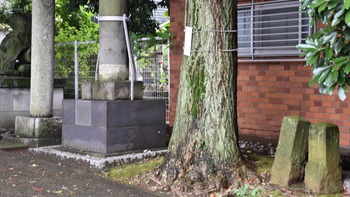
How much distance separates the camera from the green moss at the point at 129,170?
674cm

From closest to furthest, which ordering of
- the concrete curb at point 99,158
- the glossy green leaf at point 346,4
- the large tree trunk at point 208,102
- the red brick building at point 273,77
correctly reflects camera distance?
the glossy green leaf at point 346,4, the large tree trunk at point 208,102, the concrete curb at point 99,158, the red brick building at point 273,77

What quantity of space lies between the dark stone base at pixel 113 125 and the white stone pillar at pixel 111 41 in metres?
0.56

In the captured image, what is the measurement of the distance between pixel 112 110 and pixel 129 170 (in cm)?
→ 97

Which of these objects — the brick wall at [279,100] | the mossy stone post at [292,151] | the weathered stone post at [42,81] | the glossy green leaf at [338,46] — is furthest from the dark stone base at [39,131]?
the glossy green leaf at [338,46]

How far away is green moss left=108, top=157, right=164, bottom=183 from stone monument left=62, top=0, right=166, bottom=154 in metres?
0.54

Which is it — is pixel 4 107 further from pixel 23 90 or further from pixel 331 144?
pixel 331 144

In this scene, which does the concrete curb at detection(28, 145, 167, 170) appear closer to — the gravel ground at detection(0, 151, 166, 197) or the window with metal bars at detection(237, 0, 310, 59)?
the gravel ground at detection(0, 151, 166, 197)

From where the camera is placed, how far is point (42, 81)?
9656 millimetres

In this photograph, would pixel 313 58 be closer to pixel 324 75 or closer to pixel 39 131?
pixel 324 75

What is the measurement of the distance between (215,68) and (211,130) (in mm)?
696

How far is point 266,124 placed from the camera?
31.8ft

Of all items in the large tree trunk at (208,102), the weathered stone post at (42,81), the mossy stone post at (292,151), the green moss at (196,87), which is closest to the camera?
the mossy stone post at (292,151)

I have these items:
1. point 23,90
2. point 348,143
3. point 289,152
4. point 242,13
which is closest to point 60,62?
point 23,90

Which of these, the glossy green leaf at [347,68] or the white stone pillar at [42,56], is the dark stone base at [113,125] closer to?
the white stone pillar at [42,56]
